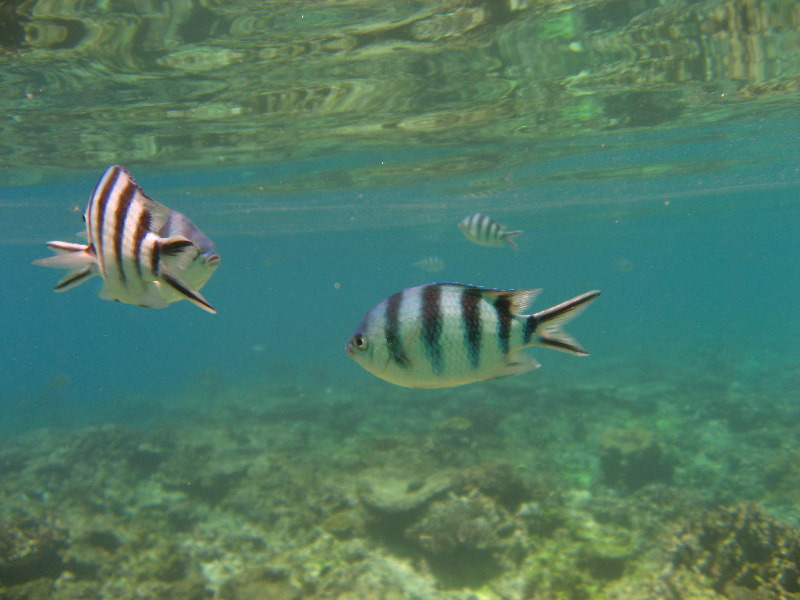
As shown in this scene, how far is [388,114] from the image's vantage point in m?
16.1

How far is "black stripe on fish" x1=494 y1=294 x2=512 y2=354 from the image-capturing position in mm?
2561

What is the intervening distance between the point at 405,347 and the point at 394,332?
0.10m

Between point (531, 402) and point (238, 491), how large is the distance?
11365 millimetres

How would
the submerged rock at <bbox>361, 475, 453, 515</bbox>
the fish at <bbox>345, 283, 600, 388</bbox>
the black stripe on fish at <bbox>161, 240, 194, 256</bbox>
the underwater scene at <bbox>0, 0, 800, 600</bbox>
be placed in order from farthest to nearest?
the submerged rock at <bbox>361, 475, 453, 515</bbox>, the underwater scene at <bbox>0, 0, 800, 600</bbox>, the fish at <bbox>345, 283, 600, 388</bbox>, the black stripe on fish at <bbox>161, 240, 194, 256</bbox>

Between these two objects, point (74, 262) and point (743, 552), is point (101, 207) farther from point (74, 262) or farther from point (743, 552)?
point (743, 552)

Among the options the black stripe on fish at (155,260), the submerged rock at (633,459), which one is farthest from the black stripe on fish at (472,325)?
the submerged rock at (633,459)

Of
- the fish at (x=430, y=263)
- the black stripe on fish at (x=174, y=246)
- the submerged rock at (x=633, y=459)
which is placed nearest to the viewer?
the black stripe on fish at (x=174, y=246)

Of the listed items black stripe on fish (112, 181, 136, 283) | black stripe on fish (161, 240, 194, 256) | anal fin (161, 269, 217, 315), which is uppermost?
black stripe on fish (112, 181, 136, 283)

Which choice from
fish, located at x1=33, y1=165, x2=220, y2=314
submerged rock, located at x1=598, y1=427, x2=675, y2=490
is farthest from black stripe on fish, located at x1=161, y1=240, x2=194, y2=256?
submerged rock, located at x1=598, y1=427, x2=675, y2=490

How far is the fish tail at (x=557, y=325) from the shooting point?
241 centimetres

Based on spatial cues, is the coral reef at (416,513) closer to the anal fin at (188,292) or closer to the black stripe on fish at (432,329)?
the black stripe on fish at (432,329)

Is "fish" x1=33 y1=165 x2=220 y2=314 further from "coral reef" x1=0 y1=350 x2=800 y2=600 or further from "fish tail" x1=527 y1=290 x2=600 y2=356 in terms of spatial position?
"coral reef" x1=0 y1=350 x2=800 y2=600

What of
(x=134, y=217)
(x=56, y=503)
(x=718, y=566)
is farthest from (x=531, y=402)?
(x=134, y=217)

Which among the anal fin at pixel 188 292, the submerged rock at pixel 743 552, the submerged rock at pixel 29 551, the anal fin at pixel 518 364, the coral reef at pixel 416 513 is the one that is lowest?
the coral reef at pixel 416 513
